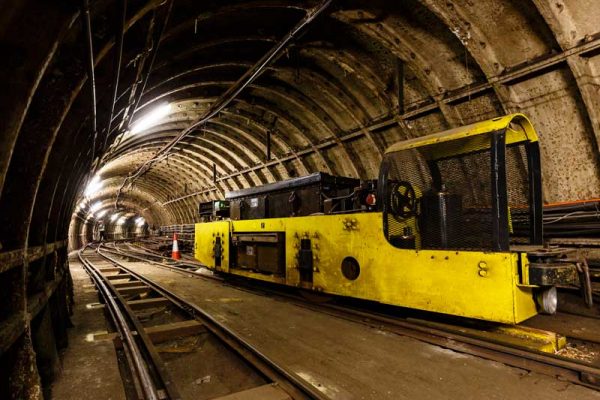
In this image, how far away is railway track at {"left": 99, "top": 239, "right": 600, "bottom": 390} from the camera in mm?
2814

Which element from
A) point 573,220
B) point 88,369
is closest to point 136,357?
point 88,369

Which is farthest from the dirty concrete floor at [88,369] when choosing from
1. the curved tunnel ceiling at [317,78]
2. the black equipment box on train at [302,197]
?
the black equipment box on train at [302,197]

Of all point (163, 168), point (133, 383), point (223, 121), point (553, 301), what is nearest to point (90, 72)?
point (133, 383)

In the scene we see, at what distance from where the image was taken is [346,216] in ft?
15.9

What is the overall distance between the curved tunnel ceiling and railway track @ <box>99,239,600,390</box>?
3.80 meters

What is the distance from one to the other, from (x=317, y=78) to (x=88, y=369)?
746cm

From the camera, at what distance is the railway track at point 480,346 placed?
281 centimetres

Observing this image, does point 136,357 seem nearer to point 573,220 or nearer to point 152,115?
point 573,220

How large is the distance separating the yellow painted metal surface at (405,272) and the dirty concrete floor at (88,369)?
2945 mm

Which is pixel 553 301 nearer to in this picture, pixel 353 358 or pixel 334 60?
pixel 353 358

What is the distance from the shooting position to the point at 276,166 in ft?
41.8

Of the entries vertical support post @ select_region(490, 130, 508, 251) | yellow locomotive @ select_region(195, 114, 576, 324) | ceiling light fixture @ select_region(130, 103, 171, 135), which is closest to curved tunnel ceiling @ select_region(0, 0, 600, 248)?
ceiling light fixture @ select_region(130, 103, 171, 135)

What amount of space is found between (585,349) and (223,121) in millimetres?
11352

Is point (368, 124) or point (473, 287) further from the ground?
point (368, 124)
